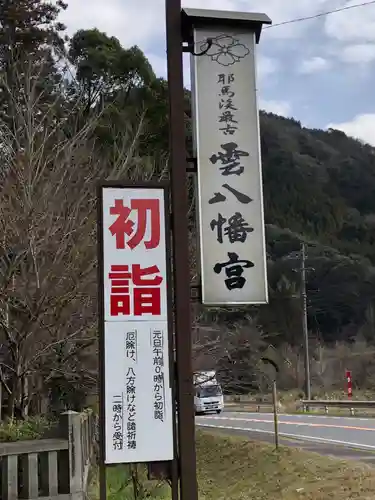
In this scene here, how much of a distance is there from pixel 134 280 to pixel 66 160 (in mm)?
6120

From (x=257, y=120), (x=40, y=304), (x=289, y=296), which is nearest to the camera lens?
(x=257, y=120)

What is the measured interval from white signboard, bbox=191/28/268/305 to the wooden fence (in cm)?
244

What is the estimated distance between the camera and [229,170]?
523cm

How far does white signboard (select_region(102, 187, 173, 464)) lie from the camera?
484 cm

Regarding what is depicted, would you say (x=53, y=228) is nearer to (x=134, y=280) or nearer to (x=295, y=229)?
(x=134, y=280)

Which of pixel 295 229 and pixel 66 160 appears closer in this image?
pixel 66 160

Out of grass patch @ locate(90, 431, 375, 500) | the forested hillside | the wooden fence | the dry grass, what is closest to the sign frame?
the wooden fence

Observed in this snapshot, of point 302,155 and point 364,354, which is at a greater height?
point 302,155

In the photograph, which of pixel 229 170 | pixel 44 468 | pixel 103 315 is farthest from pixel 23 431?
pixel 229 170

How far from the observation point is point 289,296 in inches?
1967

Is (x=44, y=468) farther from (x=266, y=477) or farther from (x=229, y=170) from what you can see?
(x=266, y=477)

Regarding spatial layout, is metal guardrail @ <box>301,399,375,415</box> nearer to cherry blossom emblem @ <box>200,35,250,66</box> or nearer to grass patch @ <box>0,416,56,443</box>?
grass patch @ <box>0,416,56,443</box>

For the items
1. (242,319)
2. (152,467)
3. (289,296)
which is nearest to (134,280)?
(152,467)

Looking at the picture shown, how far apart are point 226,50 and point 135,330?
2.49 metres
